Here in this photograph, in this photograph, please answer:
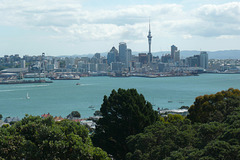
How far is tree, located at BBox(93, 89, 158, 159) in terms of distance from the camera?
5.18m

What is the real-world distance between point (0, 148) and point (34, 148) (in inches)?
11.1

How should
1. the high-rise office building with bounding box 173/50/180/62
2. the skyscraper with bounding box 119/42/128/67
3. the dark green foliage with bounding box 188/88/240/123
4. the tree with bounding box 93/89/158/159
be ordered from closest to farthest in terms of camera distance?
1. the tree with bounding box 93/89/158/159
2. the dark green foliage with bounding box 188/88/240/123
3. the skyscraper with bounding box 119/42/128/67
4. the high-rise office building with bounding box 173/50/180/62

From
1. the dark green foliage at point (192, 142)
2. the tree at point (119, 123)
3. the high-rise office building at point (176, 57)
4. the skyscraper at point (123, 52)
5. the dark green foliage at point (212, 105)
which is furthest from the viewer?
the high-rise office building at point (176, 57)

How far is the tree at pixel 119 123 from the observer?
5.18 meters

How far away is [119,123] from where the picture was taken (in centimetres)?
529

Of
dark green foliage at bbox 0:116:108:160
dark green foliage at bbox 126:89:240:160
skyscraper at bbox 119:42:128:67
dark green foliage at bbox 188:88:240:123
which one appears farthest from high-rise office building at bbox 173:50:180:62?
dark green foliage at bbox 0:116:108:160

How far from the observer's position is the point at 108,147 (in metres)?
5.18

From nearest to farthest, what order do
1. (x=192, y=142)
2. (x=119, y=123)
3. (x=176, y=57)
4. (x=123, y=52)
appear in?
(x=192, y=142)
(x=119, y=123)
(x=123, y=52)
(x=176, y=57)

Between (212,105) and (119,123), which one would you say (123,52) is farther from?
(119,123)

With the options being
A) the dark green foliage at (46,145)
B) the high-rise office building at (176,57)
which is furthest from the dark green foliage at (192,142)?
the high-rise office building at (176,57)

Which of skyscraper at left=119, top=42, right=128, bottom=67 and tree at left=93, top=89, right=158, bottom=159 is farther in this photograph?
skyscraper at left=119, top=42, right=128, bottom=67

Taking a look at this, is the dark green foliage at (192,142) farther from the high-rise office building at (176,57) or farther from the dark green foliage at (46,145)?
the high-rise office building at (176,57)

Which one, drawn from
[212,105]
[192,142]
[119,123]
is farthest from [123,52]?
[192,142]

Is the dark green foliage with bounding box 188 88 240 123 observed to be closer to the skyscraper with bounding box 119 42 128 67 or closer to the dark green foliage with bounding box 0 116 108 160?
the dark green foliage with bounding box 0 116 108 160
